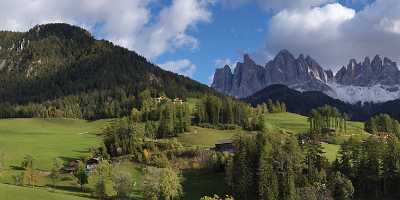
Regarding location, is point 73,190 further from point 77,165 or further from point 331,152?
point 331,152

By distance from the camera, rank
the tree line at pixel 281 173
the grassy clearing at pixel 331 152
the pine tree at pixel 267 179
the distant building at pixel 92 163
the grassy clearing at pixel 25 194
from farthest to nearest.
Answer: the grassy clearing at pixel 331 152, the distant building at pixel 92 163, the tree line at pixel 281 173, the pine tree at pixel 267 179, the grassy clearing at pixel 25 194

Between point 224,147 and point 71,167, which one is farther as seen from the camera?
point 224,147

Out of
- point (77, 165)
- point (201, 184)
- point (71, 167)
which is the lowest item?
point (201, 184)

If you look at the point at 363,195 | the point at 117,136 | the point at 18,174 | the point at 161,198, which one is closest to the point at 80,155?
the point at 117,136

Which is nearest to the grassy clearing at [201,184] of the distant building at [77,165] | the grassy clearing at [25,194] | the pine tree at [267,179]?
the pine tree at [267,179]

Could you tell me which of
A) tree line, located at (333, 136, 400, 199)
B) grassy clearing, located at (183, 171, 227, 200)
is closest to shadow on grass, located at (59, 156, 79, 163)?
grassy clearing, located at (183, 171, 227, 200)

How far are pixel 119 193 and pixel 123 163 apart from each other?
42.4 metres

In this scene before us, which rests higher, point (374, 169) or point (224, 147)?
point (224, 147)

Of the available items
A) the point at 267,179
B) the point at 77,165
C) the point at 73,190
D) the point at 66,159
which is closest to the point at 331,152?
the point at 267,179

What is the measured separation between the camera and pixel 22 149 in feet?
614

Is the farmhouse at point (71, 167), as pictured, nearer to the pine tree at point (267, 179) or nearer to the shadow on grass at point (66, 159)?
the shadow on grass at point (66, 159)

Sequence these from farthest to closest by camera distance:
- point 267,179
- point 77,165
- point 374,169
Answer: point 77,165 < point 374,169 < point 267,179

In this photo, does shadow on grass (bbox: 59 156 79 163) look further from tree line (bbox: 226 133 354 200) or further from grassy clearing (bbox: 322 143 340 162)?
grassy clearing (bbox: 322 143 340 162)

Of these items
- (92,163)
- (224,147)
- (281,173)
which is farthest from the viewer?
(224,147)
